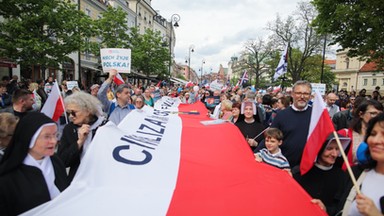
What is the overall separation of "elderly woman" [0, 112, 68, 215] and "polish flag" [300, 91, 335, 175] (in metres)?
2.19

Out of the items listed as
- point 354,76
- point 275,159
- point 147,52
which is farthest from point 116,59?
point 354,76

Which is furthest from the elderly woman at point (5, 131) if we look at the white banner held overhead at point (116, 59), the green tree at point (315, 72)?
the green tree at point (315, 72)

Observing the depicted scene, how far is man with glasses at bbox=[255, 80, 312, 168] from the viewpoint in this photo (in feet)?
12.0

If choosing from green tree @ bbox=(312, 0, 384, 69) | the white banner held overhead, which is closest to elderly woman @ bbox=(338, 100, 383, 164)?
the white banner held overhead

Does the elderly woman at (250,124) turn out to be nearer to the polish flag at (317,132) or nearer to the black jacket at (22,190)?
the polish flag at (317,132)

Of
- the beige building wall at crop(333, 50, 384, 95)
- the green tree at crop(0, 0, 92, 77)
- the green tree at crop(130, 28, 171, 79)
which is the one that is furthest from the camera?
the beige building wall at crop(333, 50, 384, 95)

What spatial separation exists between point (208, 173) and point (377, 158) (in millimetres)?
1254

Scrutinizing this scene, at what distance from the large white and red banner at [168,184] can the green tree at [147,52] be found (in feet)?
99.2

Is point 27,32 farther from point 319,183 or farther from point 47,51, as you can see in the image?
point 319,183

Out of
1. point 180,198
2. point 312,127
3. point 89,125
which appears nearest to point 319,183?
point 312,127

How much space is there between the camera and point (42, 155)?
2225mm

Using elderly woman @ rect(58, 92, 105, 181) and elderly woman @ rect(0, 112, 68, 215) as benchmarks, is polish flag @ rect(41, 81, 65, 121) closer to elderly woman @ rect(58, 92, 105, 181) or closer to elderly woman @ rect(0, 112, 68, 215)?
elderly woman @ rect(58, 92, 105, 181)

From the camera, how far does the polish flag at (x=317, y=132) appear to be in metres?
2.59

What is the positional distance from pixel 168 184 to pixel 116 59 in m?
7.56
